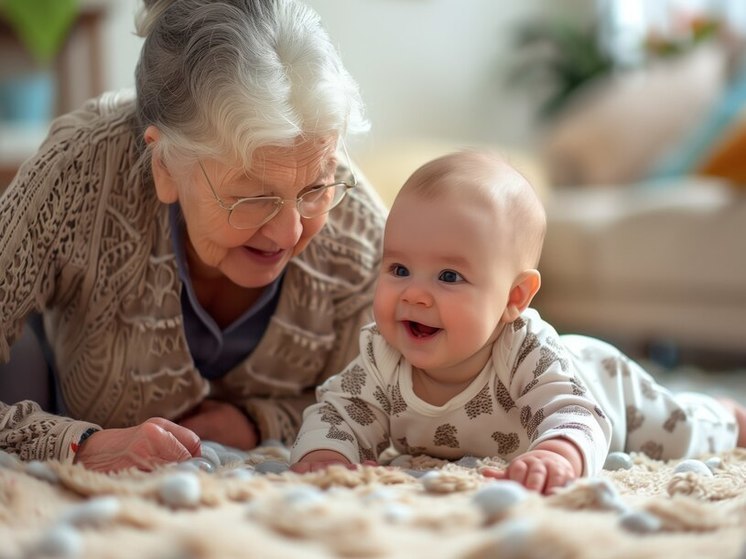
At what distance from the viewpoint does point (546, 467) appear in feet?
3.60

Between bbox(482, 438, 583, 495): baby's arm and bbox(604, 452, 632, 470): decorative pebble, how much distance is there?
21cm

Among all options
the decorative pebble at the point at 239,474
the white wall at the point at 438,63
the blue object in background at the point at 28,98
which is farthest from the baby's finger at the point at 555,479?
the white wall at the point at 438,63

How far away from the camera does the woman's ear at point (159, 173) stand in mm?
1397

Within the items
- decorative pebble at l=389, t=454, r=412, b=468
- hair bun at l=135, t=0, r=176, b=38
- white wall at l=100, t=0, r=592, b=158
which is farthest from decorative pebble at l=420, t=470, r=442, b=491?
white wall at l=100, t=0, r=592, b=158

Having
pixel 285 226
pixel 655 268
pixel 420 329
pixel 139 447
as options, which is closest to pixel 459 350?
pixel 420 329

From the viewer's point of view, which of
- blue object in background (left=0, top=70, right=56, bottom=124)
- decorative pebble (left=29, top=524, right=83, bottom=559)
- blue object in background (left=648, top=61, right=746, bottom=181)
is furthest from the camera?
blue object in background (left=0, top=70, right=56, bottom=124)

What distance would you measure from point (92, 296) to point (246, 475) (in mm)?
557

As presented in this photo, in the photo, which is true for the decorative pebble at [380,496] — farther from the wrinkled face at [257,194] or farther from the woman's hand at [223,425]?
the woman's hand at [223,425]

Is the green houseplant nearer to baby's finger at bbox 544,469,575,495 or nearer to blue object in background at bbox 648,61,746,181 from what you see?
blue object in background at bbox 648,61,746,181

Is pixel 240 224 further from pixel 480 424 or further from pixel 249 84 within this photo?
pixel 480 424

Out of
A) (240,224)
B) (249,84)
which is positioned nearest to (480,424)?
(240,224)

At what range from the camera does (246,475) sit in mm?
1116

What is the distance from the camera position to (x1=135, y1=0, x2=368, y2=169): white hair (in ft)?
4.27

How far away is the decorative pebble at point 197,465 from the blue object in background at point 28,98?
301 centimetres
